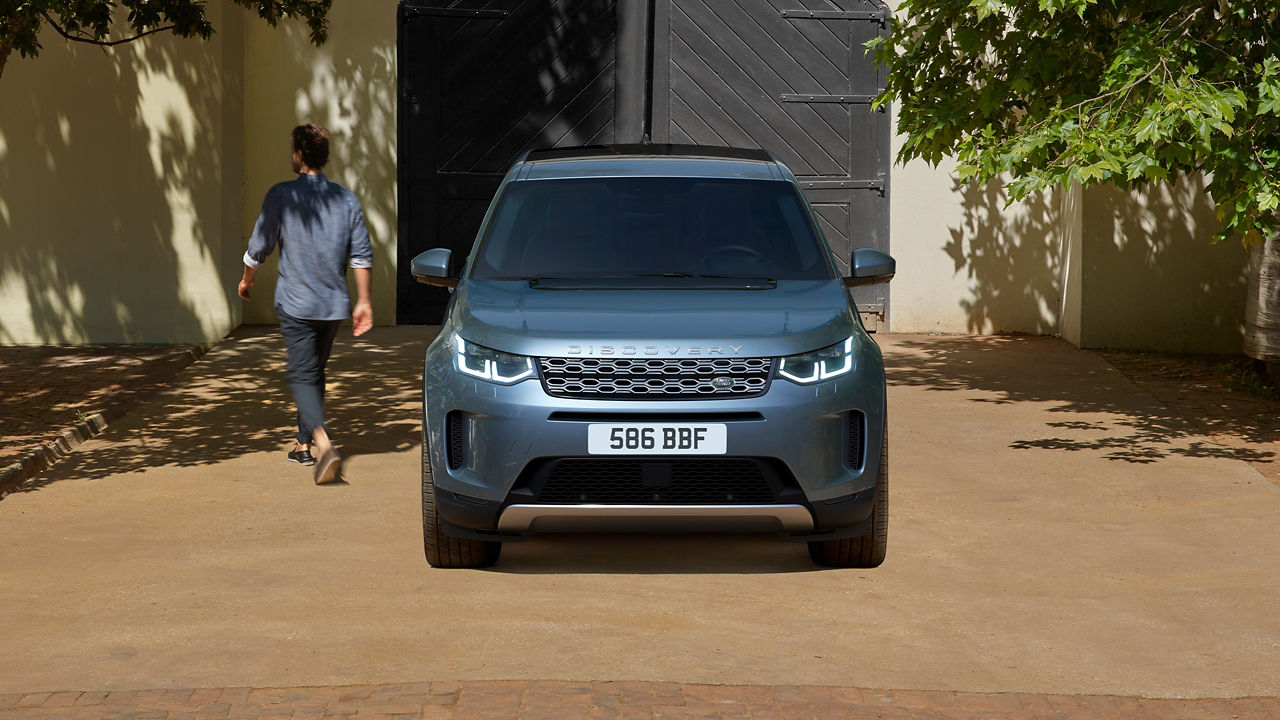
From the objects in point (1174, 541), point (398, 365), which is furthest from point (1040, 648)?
point (398, 365)

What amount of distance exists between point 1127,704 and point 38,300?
1128 cm

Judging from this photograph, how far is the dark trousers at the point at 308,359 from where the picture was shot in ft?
27.7

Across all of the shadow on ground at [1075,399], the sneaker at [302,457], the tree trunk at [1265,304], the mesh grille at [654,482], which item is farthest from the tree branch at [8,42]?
the tree trunk at [1265,304]

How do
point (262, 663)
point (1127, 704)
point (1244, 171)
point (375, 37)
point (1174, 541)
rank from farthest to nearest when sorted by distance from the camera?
point (375, 37) → point (1244, 171) → point (1174, 541) → point (262, 663) → point (1127, 704)

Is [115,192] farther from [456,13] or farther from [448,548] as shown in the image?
[448,548]

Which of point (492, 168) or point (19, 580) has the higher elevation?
point (492, 168)

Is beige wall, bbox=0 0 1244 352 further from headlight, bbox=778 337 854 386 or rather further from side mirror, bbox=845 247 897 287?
headlight, bbox=778 337 854 386

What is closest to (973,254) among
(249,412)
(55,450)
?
(249,412)

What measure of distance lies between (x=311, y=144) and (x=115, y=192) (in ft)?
20.5

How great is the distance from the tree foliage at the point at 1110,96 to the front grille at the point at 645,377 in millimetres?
3668

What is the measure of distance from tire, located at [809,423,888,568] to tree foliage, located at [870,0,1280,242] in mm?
3177

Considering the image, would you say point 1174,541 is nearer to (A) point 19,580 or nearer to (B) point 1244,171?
(B) point 1244,171

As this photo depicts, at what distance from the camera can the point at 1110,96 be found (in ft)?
31.8

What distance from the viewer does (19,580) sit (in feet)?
21.5
